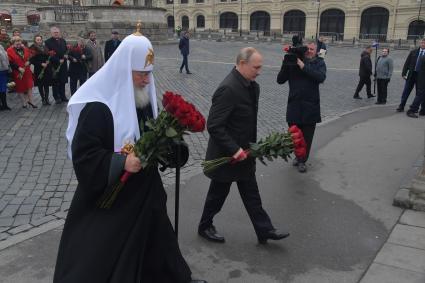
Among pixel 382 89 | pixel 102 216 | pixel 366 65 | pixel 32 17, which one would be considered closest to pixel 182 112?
pixel 102 216

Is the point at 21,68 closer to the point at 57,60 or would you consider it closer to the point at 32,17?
the point at 57,60

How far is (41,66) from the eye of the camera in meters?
11.3

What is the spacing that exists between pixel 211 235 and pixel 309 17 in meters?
58.5

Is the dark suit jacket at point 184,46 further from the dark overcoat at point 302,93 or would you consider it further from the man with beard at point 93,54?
the dark overcoat at point 302,93

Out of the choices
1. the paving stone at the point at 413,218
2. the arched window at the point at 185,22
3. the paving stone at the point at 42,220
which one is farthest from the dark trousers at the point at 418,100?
the arched window at the point at 185,22

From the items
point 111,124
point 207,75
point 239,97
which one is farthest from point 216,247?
point 207,75

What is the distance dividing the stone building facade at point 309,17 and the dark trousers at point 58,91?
46619 mm

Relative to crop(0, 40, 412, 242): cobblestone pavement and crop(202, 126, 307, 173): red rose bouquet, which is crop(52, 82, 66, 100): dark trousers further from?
crop(202, 126, 307, 173): red rose bouquet

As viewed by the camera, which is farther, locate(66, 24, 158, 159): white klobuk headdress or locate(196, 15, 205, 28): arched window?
locate(196, 15, 205, 28): arched window

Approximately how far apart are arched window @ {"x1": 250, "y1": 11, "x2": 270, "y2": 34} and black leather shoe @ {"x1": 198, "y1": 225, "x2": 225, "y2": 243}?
2434 inches

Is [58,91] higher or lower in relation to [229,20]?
lower

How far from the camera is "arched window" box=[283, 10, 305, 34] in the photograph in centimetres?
5989

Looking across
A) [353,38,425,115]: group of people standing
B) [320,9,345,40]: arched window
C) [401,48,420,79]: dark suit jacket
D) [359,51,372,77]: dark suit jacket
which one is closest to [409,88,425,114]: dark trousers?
[353,38,425,115]: group of people standing

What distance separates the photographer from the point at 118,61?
273cm
